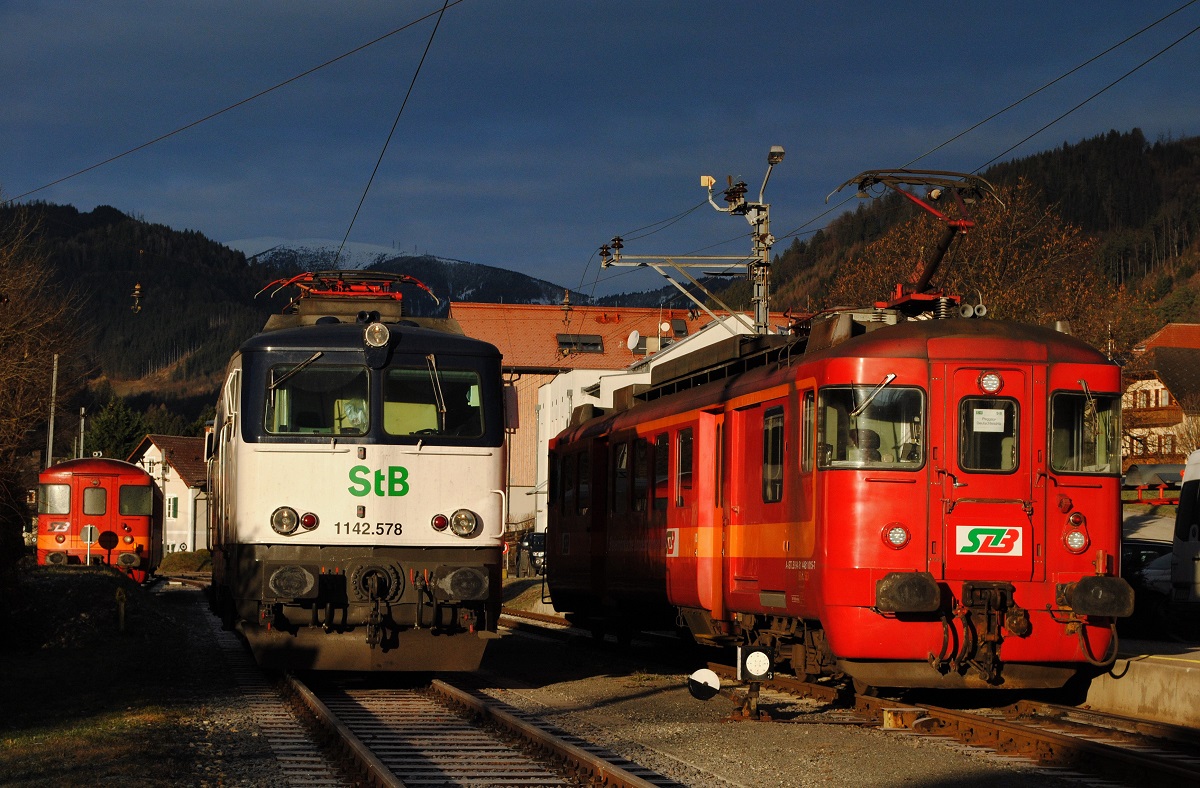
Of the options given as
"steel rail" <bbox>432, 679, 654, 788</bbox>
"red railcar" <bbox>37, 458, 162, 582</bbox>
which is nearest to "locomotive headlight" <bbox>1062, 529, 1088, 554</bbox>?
"steel rail" <bbox>432, 679, 654, 788</bbox>

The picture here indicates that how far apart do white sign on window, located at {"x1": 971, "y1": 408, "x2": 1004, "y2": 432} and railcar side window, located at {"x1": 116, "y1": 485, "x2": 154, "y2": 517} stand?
2894 centimetres

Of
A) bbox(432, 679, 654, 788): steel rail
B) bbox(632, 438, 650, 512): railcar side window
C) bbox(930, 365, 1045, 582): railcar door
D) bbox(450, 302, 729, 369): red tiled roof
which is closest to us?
bbox(432, 679, 654, 788): steel rail

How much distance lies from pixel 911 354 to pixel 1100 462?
1838mm

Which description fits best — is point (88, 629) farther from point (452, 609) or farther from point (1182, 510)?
point (1182, 510)

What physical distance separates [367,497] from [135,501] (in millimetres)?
24963

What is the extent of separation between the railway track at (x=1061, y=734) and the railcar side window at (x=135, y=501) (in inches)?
1045

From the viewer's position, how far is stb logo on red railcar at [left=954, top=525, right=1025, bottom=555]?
1151 centimetres

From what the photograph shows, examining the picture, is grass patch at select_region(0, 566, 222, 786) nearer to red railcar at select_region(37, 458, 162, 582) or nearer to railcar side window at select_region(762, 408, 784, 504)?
railcar side window at select_region(762, 408, 784, 504)

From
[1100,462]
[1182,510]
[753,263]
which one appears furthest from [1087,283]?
[1100,462]

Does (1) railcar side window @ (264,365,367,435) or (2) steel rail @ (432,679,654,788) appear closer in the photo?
(2) steel rail @ (432,679,654,788)

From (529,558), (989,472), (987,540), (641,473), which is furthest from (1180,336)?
(987,540)

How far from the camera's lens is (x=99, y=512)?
1422 inches

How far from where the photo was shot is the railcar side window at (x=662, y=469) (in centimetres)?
1632

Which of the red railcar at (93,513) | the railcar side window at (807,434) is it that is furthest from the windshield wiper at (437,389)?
the red railcar at (93,513)
